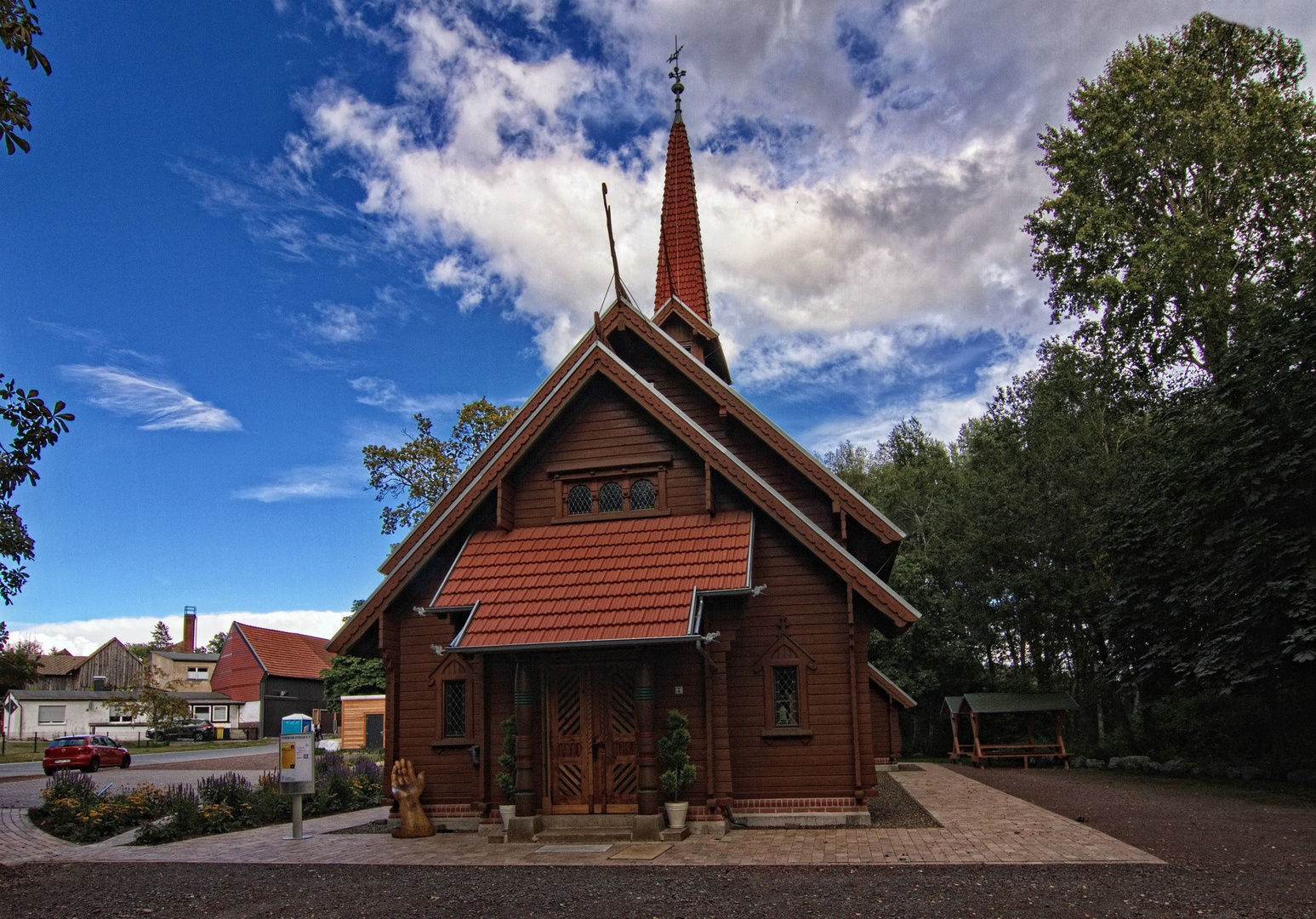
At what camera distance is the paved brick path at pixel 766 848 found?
10430mm

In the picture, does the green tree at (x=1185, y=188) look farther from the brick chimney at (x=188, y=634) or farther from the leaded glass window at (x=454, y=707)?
the brick chimney at (x=188, y=634)

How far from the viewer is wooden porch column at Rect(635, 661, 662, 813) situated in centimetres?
1238

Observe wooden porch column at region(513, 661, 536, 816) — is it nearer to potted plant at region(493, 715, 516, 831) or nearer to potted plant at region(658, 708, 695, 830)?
potted plant at region(493, 715, 516, 831)

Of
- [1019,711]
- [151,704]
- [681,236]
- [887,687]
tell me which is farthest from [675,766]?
[151,704]

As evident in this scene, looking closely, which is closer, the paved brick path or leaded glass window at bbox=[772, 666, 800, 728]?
the paved brick path

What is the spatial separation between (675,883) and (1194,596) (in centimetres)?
1477

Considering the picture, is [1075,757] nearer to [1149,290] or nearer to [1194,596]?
[1194,596]

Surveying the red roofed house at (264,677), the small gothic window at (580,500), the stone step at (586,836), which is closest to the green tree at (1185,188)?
the small gothic window at (580,500)

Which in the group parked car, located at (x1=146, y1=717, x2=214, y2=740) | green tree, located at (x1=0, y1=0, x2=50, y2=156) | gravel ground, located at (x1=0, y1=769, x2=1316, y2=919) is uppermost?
green tree, located at (x1=0, y1=0, x2=50, y2=156)

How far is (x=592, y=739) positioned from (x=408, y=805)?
307 centimetres

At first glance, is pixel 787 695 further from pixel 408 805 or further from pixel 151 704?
pixel 151 704

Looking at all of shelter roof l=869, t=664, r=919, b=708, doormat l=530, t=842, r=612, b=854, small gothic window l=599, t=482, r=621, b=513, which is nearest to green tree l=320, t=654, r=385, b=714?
shelter roof l=869, t=664, r=919, b=708

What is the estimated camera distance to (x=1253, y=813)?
14.0 meters

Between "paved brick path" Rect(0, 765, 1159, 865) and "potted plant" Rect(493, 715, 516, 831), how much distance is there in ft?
1.71
